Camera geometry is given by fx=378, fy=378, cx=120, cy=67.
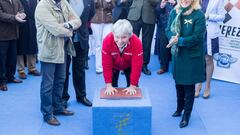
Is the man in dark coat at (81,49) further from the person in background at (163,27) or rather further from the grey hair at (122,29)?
the person in background at (163,27)

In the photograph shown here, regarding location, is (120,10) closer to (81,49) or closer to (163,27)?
(163,27)

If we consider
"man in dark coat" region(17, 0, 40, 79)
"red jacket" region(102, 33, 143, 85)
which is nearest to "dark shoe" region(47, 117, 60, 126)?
"red jacket" region(102, 33, 143, 85)

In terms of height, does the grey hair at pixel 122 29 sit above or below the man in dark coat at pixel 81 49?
above

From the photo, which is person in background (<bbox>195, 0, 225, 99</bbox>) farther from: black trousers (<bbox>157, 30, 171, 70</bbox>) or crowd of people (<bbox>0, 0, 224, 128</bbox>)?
black trousers (<bbox>157, 30, 171, 70</bbox>)

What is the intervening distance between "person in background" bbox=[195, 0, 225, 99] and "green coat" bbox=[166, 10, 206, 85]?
96cm

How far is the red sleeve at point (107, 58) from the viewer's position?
136 inches

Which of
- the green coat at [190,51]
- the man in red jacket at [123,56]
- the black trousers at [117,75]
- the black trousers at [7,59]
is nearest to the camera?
the man in red jacket at [123,56]

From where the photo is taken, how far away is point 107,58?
3.52 metres

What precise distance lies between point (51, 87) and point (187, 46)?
4.65 ft

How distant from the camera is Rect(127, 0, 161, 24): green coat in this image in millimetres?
5562

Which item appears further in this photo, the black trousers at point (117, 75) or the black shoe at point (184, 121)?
the black shoe at point (184, 121)

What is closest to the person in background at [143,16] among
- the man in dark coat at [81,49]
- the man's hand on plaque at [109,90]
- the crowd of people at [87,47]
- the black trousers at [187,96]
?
the crowd of people at [87,47]

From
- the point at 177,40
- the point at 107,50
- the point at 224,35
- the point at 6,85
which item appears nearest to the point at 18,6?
the point at 6,85

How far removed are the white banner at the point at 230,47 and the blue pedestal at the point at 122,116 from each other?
248 cm
